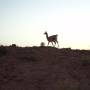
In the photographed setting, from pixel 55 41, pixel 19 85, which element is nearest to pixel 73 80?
pixel 19 85

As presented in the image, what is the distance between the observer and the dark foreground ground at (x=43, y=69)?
24.5m

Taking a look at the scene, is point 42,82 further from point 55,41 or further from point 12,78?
point 55,41

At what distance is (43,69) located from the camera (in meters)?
27.3

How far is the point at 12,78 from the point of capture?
25.8 m

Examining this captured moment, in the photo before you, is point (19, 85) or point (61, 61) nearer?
point (19, 85)

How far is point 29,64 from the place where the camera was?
2855 cm

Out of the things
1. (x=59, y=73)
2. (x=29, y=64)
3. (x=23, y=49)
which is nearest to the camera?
(x=59, y=73)

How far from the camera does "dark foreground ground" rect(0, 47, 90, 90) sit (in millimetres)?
24500

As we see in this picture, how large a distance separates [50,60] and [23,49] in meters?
4.39

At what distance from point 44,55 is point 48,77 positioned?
5266 mm

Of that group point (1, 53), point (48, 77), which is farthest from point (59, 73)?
point (1, 53)

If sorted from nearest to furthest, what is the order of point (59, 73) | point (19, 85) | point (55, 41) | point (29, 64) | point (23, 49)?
point (19, 85), point (59, 73), point (29, 64), point (23, 49), point (55, 41)

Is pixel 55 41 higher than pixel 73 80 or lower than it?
higher

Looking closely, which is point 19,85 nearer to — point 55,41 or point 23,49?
point 23,49
